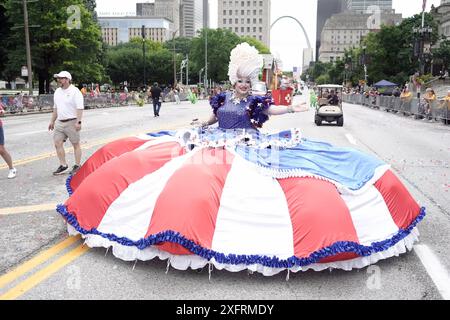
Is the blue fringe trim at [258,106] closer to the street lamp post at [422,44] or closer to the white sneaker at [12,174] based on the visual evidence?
the white sneaker at [12,174]

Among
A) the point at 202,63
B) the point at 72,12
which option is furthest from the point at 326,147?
the point at 202,63

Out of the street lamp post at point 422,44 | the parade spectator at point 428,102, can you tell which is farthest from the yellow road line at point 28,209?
the street lamp post at point 422,44

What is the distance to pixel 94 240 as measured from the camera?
4.84 meters

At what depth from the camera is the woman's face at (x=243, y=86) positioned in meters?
6.20

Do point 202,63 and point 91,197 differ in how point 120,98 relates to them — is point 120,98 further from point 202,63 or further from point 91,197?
point 202,63

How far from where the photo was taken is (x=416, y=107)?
100 feet

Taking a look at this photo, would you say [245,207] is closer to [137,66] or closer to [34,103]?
[34,103]

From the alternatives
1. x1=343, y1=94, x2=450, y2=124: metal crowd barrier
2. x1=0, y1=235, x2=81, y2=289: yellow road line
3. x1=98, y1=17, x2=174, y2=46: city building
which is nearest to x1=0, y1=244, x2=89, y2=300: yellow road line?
x1=0, y1=235, x2=81, y2=289: yellow road line

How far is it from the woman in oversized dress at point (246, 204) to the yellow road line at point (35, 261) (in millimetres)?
326

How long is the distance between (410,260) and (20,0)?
3982 cm

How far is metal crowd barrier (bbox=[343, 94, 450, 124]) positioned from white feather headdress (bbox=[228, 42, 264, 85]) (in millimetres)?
21816

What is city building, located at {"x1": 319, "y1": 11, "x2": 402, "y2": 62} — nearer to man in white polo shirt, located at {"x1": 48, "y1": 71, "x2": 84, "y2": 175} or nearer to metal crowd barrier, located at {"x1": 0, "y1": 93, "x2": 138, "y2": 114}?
metal crowd barrier, located at {"x1": 0, "y1": 93, "x2": 138, "y2": 114}

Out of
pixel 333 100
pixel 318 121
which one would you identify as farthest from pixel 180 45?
pixel 318 121

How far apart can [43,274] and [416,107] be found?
96.8 feet
